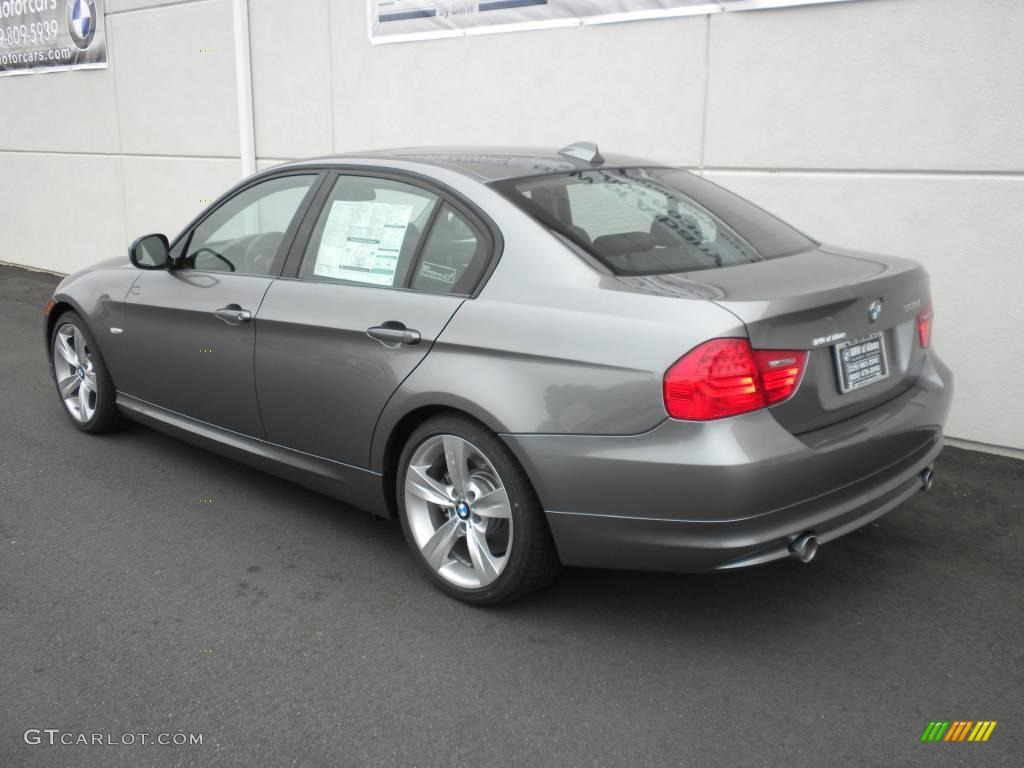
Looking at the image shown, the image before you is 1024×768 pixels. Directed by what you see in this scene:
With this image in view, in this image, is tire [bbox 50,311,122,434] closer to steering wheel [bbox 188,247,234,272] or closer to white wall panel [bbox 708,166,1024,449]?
steering wheel [bbox 188,247,234,272]

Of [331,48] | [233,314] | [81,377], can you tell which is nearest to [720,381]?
[233,314]

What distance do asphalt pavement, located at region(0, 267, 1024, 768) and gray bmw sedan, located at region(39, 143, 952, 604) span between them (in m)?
0.32

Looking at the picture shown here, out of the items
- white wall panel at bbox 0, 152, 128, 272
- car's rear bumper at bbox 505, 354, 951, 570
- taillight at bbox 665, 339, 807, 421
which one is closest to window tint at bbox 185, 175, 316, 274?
car's rear bumper at bbox 505, 354, 951, 570

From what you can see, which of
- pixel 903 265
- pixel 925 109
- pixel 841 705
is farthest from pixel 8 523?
pixel 925 109

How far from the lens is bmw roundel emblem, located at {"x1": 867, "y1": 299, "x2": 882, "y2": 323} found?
3314mm

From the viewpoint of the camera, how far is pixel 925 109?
5367 millimetres

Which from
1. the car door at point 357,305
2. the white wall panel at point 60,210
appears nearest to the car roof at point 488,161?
the car door at point 357,305

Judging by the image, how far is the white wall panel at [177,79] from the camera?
31.9ft

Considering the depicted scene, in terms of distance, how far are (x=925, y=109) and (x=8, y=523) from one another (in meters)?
5.04

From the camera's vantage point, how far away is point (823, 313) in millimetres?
3146

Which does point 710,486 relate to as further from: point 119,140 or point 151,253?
point 119,140

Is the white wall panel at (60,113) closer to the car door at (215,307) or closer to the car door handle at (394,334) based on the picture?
the car door at (215,307)

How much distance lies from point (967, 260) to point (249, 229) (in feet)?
12.2

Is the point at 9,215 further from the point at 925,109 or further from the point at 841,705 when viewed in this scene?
the point at 841,705
